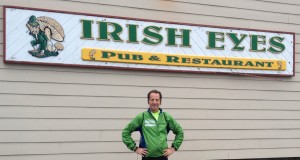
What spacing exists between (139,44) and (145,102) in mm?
840

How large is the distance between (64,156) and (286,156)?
370 cm

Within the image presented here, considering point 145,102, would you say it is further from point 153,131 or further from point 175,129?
point 153,131

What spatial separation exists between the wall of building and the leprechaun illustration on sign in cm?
20

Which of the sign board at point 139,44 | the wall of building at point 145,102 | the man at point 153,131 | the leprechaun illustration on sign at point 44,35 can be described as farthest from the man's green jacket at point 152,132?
the leprechaun illustration on sign at point 44,35

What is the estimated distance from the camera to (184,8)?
21.9 feet

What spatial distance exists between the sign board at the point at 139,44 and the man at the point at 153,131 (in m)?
1.52

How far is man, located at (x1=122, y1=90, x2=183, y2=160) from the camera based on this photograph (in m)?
4.71

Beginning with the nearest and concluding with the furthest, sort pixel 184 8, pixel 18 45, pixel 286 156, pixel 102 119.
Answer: pixel 18 45, pixel 102 119, pixel 184 8, pixel 286 156

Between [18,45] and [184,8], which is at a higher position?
[184,8]

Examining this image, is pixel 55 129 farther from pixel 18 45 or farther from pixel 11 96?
pixel 18 45

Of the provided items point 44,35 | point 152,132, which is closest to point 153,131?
point 152,132

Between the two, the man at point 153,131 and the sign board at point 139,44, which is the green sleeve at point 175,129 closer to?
the man at point 153,131

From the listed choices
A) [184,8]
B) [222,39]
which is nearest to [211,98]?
[222,39]

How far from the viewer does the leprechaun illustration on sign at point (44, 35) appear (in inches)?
225
